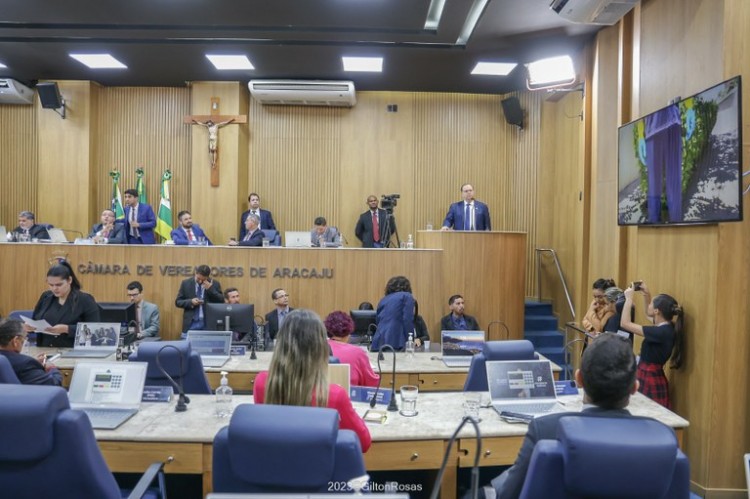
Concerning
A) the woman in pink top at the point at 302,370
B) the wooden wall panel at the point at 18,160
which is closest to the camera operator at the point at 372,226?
the wooden wall panel at the point at 18,160

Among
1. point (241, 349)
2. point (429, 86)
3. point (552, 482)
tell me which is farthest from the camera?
point (429, 86)

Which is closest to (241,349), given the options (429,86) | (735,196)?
(735,196)

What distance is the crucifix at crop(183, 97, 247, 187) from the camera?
9.76m

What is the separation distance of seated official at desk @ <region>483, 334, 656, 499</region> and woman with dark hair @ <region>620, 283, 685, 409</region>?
2940 mm

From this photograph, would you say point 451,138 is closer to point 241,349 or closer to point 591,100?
point 591,100

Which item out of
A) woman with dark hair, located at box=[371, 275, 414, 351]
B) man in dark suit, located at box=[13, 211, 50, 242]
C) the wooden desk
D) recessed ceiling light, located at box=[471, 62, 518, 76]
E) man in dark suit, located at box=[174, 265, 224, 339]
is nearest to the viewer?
the wooden desk

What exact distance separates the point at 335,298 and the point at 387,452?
4418 millimetres

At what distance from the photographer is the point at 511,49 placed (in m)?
7.61

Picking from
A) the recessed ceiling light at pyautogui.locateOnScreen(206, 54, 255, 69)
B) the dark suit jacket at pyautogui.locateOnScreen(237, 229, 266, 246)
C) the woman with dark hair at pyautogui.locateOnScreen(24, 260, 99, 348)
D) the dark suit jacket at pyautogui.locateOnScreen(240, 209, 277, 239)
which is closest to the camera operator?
the dark suit jacket at pyautogui.locateOnScreen(240, 209, 277, 239)

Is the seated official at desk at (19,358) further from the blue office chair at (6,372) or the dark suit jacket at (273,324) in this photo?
the dark suit jacket at (273,324)

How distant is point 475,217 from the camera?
28.4 feet

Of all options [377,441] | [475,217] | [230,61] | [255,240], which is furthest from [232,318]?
[230,61]

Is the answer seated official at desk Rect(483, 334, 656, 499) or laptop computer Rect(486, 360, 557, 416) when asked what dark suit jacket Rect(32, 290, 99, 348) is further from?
seated official at desk Rect(483, 334, 656, 499)

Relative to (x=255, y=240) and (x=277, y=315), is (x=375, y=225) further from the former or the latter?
(x=277, y=315)
